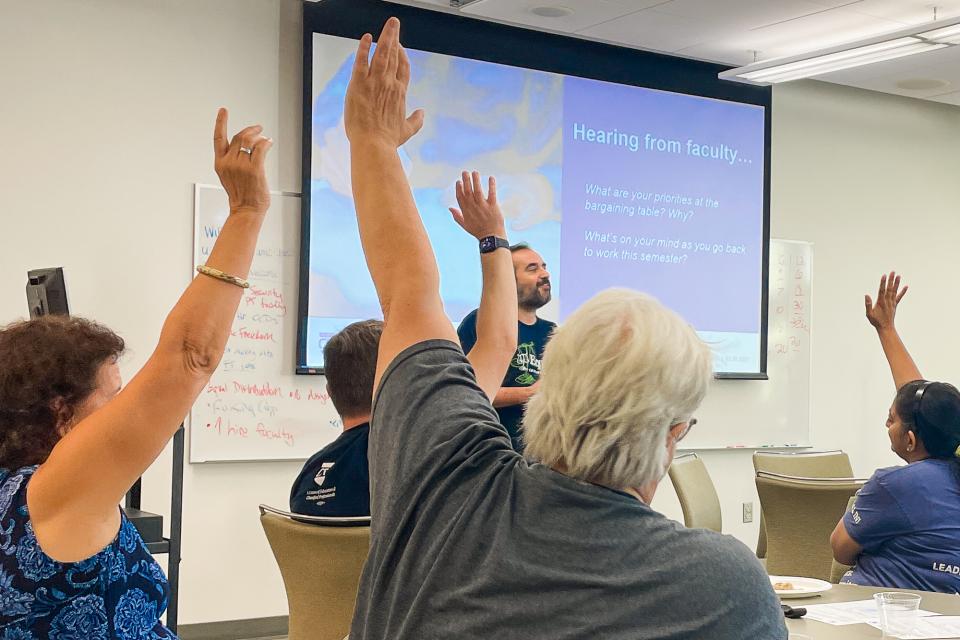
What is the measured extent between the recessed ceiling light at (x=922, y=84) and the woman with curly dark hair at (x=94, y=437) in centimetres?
629

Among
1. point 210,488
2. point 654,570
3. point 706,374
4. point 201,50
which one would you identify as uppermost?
point 201,50

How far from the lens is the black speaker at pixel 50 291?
341cm

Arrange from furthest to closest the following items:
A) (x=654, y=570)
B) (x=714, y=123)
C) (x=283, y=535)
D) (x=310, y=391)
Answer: (x=714, y=123), (x=310, y=391), (x=283, y=535), (x=654, y=570)

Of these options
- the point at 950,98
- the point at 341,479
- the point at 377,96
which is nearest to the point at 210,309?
the point at 377,96

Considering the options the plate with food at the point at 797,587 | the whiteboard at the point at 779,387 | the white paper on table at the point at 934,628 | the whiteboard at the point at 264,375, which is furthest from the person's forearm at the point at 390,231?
the whiteboard at the point at 779,387

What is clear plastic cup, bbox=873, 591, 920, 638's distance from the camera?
2.17 metres

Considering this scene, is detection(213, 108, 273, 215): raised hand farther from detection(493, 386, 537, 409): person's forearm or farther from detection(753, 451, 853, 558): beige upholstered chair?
detection(753, 451, 853, 558): beige upholstered chair

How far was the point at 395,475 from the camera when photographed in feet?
4.23

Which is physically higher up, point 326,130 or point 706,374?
point 326,130

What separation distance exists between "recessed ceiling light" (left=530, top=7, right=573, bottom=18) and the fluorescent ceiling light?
4.12ft

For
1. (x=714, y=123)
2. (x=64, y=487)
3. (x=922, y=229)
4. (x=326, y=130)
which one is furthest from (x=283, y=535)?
(x=922, y=229)

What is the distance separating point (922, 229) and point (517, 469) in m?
7.26

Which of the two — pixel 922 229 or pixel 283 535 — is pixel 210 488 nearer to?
pixel 283 535

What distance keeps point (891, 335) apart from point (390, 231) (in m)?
3.56
